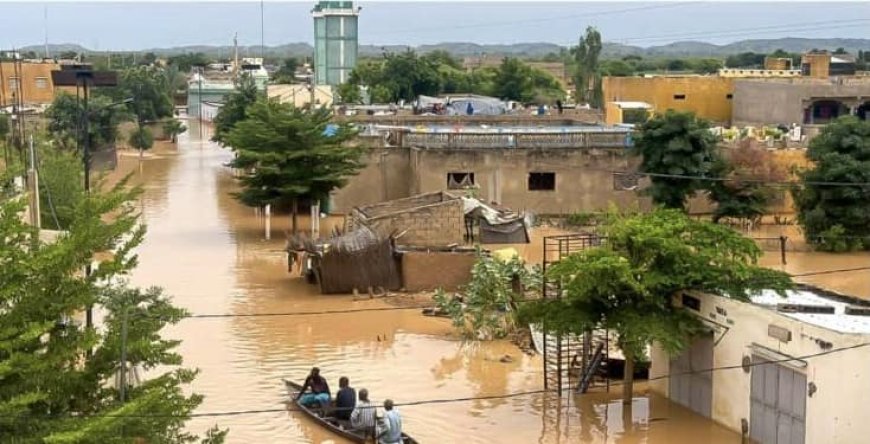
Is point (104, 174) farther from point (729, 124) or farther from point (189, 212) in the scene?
point (729, 124)

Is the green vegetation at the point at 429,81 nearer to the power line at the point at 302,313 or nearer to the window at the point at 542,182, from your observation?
the window at the point at 542,182

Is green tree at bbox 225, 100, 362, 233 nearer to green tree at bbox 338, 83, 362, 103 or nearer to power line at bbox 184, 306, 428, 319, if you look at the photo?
power line at bbox 184, 306, 428, 319

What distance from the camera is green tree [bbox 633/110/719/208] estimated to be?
34.1 m

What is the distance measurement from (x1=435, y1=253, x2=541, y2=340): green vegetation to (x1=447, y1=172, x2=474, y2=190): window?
1347cm

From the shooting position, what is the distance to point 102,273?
10055 millimetres

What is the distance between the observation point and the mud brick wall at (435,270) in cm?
2509

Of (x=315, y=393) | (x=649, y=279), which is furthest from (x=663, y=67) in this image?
(x=315, y=393)

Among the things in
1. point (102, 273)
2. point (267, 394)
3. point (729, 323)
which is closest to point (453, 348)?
point (267, 394)

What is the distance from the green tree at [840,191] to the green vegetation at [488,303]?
12.4 meters

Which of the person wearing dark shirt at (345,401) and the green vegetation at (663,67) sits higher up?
the green vegetation at (663,67)

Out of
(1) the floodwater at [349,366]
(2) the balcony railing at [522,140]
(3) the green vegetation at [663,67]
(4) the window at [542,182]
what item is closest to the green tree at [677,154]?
(2) the balcony railing at [522,140]

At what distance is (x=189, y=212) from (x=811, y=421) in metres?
29.2

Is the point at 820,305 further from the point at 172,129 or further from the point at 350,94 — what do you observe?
the point at 172,129

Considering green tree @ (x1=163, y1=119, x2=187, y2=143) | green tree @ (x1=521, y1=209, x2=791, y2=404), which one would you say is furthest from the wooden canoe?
green tree @ (x1=163, y1=119, x2=187, y2=143)
